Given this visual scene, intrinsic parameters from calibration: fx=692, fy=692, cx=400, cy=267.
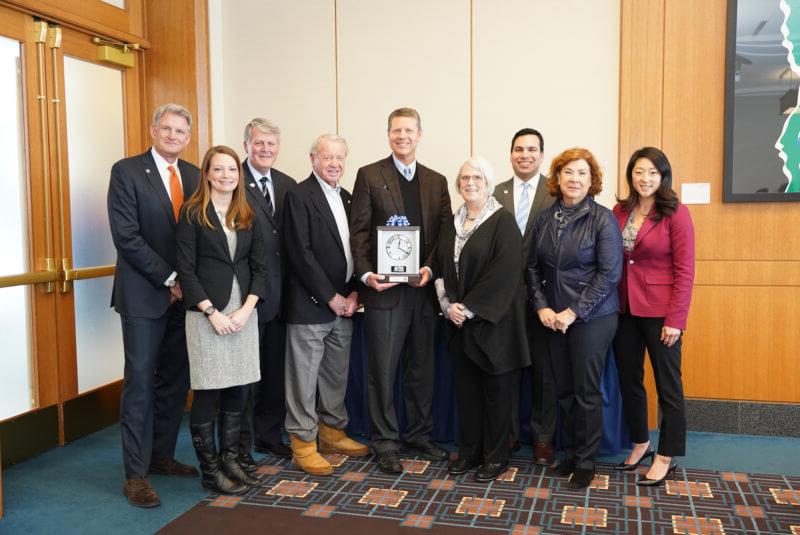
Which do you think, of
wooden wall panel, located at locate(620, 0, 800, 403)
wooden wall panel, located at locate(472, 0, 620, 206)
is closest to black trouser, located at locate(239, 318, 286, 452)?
wooden wall panel, located at locate(472, 0, 620, 206)

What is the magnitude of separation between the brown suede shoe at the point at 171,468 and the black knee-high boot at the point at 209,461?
213 mm

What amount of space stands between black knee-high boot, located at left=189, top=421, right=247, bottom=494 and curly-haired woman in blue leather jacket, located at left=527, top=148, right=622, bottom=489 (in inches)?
62.9

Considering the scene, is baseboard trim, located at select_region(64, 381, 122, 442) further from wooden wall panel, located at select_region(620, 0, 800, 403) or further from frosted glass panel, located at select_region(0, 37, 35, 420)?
wooden wall panel, located at select_region(620, 0, 800, 403)

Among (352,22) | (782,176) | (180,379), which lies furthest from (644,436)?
(352,22)

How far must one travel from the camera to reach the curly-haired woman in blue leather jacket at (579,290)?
10.5 ft

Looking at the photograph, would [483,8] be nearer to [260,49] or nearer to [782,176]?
[260,49]

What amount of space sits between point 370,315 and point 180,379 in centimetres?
101

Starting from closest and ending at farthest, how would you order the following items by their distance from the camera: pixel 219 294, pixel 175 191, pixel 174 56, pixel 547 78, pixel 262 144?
pixel 219 294, pixel 175 191, pixel 262 144, pixel 547 78, pixel 174 56

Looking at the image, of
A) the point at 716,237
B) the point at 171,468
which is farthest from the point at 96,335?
the point at 716,237

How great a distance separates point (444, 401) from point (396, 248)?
102cm

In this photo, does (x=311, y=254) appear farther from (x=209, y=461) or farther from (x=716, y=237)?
(x=716, y=237)

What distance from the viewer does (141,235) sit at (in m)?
3.20

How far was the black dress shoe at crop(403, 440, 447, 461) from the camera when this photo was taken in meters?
3.62

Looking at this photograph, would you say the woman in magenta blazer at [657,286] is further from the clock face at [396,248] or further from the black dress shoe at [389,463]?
Result: the black dress shoe at [389,463]
